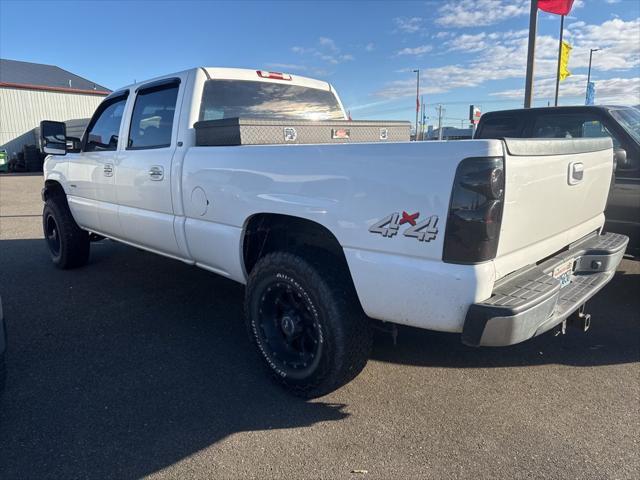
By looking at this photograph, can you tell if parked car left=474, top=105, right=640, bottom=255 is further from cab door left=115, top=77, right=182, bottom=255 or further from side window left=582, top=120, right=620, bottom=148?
cab door left=115, top=77, right=182, bottom=255

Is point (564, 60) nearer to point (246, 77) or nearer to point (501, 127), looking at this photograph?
point (501, 127)

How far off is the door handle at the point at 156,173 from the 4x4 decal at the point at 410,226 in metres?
2.09

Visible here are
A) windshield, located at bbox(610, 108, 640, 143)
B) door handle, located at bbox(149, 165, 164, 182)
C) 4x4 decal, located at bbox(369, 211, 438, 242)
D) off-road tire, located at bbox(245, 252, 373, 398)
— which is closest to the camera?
4x4 decal, located at bbox(369, 211, 438, 242)

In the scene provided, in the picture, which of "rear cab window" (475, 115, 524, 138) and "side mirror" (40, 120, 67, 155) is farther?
"rear cab window" (475, 115, 524, 138)

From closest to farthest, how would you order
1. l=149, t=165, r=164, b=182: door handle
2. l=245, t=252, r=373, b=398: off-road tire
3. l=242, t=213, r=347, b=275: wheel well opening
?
l=245, t=252, r=373, b=398: off-road tire
l=242, t=213, r=347, b=275: wheel well opening
l=149, t=165, r=164, b=182: door handle

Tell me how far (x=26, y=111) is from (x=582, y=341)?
3293 cm

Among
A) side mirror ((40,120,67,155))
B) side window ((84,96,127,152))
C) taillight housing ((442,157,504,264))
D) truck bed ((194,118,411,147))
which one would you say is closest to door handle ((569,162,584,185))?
taillight housing ((442,157,504,264))

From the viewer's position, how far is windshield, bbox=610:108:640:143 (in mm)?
4916

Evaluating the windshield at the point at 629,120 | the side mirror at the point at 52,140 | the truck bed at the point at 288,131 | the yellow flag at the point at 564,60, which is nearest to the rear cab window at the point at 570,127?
the windshield at the point at 629,120

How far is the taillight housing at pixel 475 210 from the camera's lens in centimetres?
209

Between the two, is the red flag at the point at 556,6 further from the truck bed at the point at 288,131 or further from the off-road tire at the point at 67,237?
the off-road tire at the point at 67,237

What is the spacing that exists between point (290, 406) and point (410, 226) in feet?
4.65

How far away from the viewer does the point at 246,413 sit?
2.88 meters

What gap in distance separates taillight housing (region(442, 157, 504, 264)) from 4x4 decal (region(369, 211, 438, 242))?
75 millimetres
